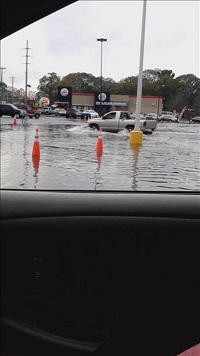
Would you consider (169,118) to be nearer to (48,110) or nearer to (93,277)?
(48,110)

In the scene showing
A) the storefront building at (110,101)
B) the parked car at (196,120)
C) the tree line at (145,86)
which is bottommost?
the parked car at (196,120)

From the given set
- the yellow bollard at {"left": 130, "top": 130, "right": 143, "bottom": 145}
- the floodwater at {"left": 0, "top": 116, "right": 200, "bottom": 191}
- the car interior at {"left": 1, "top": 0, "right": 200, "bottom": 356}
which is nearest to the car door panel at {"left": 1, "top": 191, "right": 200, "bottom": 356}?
the car interior at {"left": 1, "top": 0, "right": 200, "bottom": 356}

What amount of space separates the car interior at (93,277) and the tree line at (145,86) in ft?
3.13

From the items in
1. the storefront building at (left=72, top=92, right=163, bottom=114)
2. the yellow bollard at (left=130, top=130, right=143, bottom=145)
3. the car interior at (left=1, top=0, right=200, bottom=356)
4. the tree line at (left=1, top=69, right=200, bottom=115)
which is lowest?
the car interior at (left=1, top=0, right=200, bottom=356)

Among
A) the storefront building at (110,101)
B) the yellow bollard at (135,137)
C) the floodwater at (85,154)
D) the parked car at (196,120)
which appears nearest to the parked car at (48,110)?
the storefront building at (110,101)

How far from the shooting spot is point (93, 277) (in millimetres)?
2295

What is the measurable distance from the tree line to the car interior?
95 cm

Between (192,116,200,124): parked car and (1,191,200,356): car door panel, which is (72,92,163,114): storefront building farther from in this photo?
(1,191,200,356): car door panel

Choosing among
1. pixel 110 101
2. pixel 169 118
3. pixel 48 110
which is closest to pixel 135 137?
pixel 48 110

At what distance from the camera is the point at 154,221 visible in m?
2.33

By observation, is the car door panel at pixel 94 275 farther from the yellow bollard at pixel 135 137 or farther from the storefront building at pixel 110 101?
the yellow bollard at pixel 135 137

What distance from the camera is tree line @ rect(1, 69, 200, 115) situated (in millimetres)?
2920

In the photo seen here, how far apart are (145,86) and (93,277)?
1415 millimetres

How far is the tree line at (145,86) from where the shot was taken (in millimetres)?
2920
